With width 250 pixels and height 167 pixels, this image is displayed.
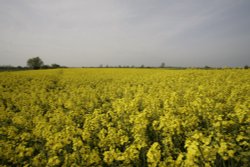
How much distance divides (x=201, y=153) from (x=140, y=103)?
696 centimetres

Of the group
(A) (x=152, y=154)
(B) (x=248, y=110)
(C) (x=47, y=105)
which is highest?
(B) (x=248, y=110)

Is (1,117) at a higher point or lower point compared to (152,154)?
lower

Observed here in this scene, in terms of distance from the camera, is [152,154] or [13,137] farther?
[13,137]

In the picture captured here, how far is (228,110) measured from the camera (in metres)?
8.10

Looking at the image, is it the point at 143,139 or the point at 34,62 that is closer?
the point at 143,139

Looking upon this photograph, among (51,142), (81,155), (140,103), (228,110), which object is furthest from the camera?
(140,103)

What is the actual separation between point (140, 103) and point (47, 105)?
5.45 metres

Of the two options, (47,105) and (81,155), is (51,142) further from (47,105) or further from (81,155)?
(47,105)

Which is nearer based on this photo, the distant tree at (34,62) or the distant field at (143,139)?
the distant field at (143,139)

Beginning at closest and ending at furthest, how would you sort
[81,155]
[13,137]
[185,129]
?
1. [81,155]
2. [185,129]
3. [13,137]

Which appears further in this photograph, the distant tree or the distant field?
the distant tree

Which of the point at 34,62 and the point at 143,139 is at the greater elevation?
Answer: the point at 34,62

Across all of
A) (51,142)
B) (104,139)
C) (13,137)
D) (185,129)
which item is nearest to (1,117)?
(13,137)

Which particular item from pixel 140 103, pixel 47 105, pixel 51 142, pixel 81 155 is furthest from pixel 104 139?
pixel 47 105
